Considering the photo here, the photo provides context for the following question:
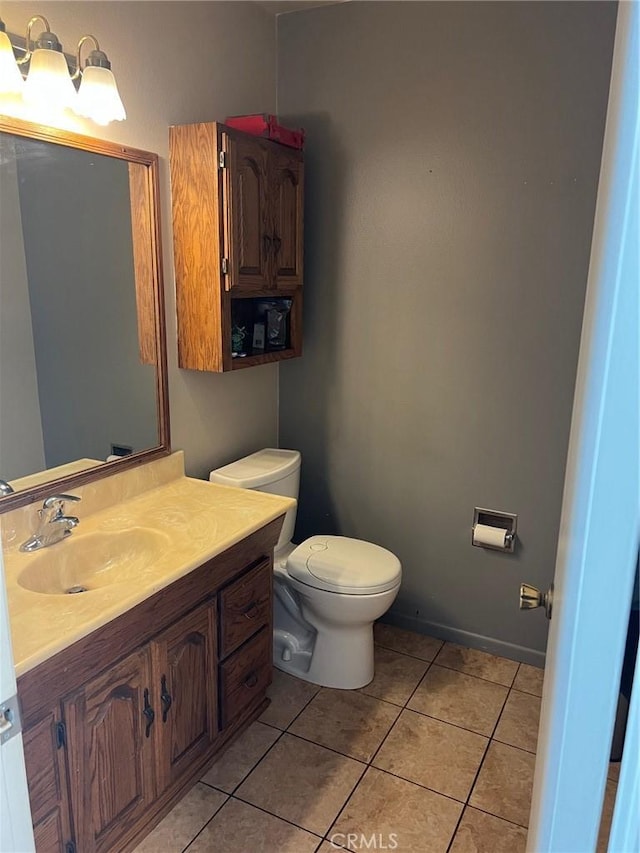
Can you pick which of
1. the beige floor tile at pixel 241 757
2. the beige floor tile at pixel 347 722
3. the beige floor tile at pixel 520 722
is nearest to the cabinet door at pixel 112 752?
the beige floor tile at pixel 241 757

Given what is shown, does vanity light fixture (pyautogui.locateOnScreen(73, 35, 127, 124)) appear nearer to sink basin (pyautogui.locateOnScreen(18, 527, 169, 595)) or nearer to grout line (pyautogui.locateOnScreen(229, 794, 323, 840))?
sink basin (pyautogui.locateOnScreen(18, 527, 169, 595))

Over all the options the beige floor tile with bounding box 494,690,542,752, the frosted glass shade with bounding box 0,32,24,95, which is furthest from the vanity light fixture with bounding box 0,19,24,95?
the beige floor tile with bounding box 494,690,542,752

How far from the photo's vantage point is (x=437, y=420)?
260cm

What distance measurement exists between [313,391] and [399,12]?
152cm

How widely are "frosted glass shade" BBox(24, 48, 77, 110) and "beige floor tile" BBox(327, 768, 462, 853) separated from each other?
215 centimetres

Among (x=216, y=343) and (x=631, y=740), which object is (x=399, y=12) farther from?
(x=631, y=740)

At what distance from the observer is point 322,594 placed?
2305 millimetres

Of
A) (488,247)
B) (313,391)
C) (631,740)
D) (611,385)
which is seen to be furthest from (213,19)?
(631,740)

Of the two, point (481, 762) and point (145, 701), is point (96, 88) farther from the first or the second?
point (481, 762)

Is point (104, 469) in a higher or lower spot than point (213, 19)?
lower

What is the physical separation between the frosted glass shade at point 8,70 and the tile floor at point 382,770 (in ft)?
6.60

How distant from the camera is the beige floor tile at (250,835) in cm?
174

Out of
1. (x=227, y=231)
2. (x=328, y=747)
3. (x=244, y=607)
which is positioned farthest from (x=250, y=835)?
(x=227, y=231)

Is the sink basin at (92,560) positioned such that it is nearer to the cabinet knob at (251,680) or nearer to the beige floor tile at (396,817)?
the cabinet knob at (251,680)
